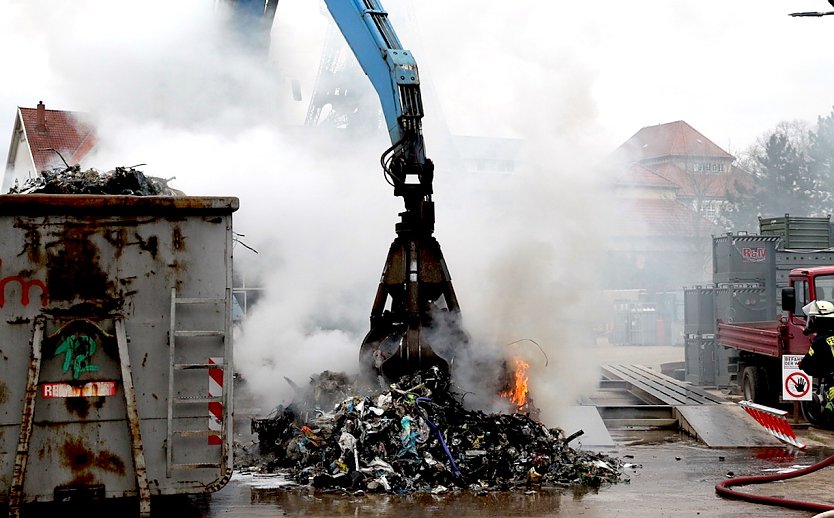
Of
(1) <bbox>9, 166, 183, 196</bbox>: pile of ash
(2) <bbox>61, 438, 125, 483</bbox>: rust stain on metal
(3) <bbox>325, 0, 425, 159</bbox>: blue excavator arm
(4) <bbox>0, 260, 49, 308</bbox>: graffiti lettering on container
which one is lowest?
(2) <bbox>61, 438, 125, 483</bbox>: rust stain on metal

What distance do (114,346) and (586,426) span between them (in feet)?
22.1

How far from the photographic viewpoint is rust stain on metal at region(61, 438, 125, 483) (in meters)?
6.50

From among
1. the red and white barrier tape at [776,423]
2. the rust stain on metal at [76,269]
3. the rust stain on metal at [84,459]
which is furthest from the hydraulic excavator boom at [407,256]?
the red and white barrier tape at [776,423]

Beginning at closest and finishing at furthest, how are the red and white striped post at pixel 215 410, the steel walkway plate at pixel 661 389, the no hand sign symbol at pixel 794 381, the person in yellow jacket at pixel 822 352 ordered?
the red and white striped post at pixel 215 410, the person in yellow jacket at pixel 822 352, the no hand sign symbol at pixel 794 381, the steel walkway plate at pixel 661 389

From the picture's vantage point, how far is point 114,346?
666 cm

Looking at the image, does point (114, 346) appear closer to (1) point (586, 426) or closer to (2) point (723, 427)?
(1) point (586, 426)

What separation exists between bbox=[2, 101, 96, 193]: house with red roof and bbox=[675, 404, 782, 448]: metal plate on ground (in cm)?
1088

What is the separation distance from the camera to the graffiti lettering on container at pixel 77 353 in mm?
6559

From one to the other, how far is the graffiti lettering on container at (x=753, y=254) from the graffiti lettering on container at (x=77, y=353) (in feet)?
48.3

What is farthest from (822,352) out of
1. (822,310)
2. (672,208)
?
(672,208)

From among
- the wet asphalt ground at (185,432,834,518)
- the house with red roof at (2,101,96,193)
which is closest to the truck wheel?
the wet asphalt ground at (185,432,834,518)

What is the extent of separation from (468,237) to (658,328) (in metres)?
22.0

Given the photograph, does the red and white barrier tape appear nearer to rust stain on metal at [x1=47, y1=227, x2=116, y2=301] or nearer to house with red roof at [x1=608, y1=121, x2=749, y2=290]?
rust stain on metal at [x1=47, y1=227, x2=116, y2=301]

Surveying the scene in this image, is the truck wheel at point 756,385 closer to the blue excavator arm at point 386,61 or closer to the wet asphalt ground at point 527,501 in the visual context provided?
the wet asphalt ground at point 527,501
